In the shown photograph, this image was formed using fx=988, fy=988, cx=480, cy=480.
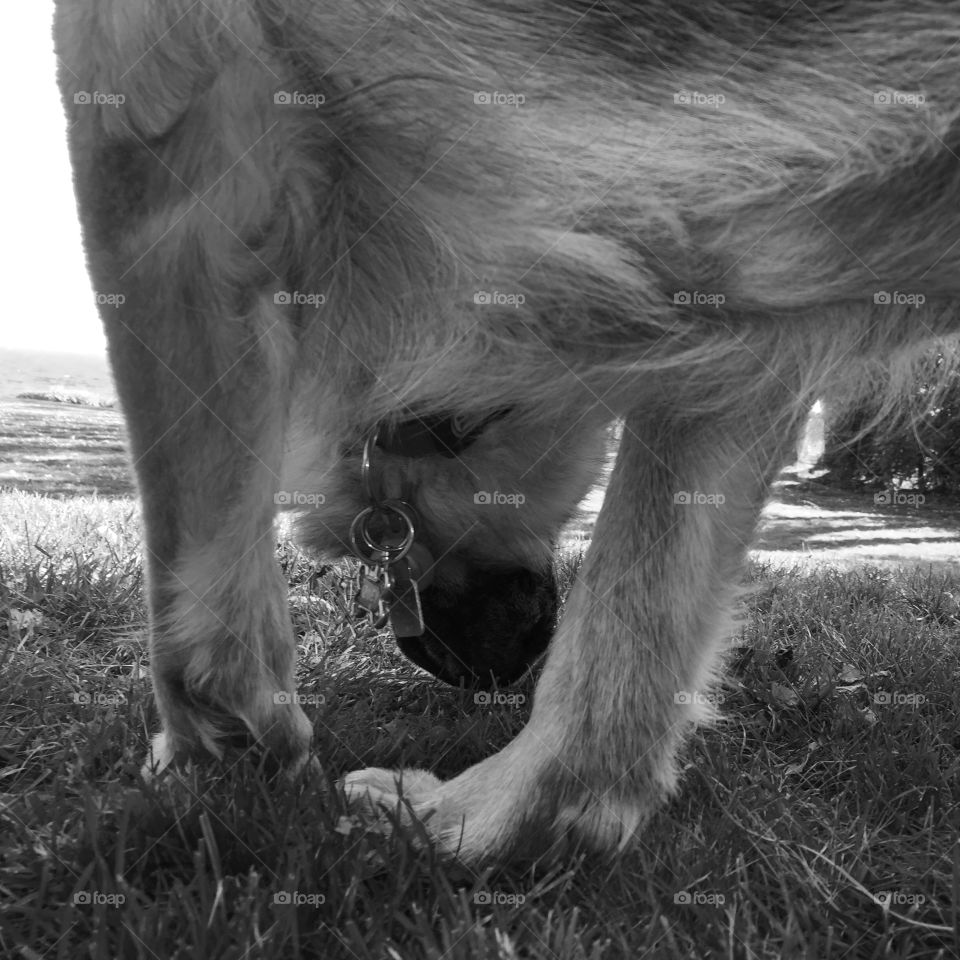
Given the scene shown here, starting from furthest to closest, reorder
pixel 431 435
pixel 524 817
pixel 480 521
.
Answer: pixel 480 521, pixel 431 435, pixel 524 817

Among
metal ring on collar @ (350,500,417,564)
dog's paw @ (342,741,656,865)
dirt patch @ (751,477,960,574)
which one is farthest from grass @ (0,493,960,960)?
dirt patch @ (751,477,960,574)

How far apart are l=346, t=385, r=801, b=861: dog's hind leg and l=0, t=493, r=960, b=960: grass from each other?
9 centimetres

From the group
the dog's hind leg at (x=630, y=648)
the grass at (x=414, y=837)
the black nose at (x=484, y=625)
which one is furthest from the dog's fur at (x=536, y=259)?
the black nose at (x=484, y=625)

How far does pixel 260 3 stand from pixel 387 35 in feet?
0.67

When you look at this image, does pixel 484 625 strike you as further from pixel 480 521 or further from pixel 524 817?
pixel 524 817

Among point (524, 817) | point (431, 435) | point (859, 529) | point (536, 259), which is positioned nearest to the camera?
point (536, 259)

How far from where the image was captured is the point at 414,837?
1.85 metres

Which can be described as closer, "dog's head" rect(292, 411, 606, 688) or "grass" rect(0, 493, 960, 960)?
"grass" rect(0, 493, 960, 960)

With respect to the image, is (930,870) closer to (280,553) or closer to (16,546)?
(280,553)

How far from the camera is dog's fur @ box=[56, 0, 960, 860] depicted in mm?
1495

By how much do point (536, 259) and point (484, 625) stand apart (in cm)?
110

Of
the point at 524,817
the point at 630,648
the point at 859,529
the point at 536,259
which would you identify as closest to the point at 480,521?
the point at 630,648

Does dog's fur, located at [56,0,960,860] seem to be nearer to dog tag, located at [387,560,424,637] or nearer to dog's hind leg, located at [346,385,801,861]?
dog's hind leg, located at [346,385,801,861]

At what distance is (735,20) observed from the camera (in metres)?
1.50
